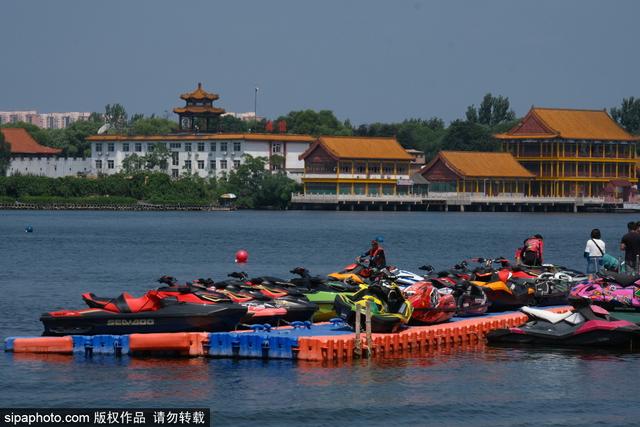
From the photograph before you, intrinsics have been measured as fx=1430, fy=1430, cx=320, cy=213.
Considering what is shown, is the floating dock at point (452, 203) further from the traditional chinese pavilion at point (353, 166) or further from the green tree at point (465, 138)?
the green tree at point (465, 138)

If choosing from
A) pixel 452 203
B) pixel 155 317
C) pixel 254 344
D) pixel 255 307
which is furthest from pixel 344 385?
pixel 452 203

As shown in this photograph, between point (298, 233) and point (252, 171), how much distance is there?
185 feet

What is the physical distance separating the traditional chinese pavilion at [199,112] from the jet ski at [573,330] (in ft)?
440

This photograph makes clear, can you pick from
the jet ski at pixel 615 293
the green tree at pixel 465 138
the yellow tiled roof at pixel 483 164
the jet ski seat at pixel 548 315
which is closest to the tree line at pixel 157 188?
the yellow tiled roof at pixel 483 164

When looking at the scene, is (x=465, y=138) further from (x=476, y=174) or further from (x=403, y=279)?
(x=403, y=279)

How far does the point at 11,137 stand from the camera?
170 metres

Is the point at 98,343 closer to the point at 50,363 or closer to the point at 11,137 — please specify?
the point at 50,363

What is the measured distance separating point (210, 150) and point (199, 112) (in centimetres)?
739

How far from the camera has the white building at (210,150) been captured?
157500 mm

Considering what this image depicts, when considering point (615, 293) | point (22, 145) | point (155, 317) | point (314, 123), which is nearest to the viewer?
point (155, 317)

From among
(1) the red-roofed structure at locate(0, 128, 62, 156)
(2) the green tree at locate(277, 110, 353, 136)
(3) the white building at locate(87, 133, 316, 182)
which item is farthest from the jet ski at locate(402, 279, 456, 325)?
(2) the green tree at locate(277, 110, 353, 136)

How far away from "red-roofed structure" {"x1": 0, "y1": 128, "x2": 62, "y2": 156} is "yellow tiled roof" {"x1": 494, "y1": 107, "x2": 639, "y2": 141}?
53137 mm

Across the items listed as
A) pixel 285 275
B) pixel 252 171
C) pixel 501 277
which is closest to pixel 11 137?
pixel 252 171

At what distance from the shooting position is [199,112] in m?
165
